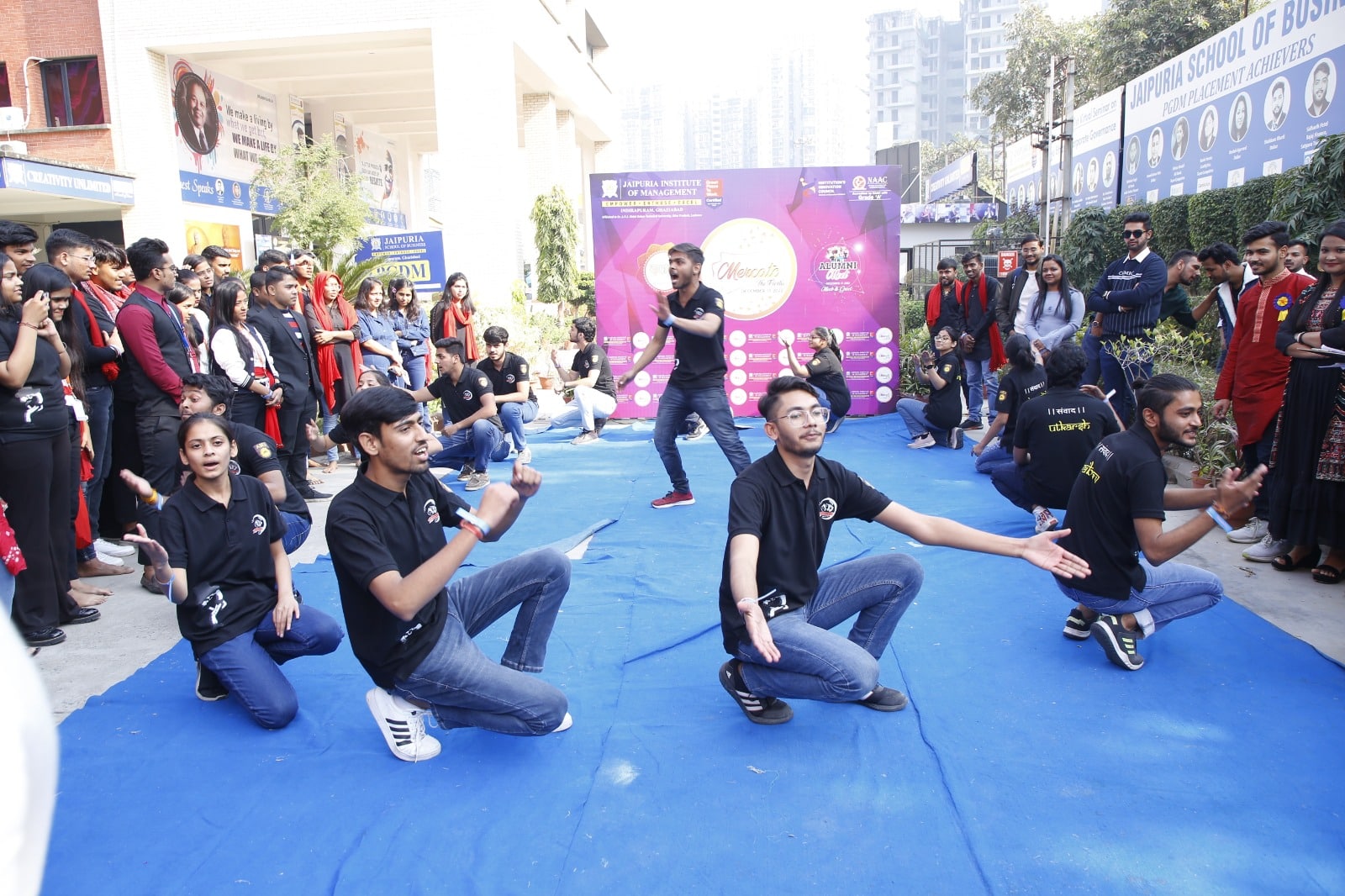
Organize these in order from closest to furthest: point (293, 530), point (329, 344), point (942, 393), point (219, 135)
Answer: point (293, 530) → point (329, 344) → point (942, 393) → point (219, 135)

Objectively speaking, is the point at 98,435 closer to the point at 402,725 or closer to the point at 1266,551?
the point at 402,725

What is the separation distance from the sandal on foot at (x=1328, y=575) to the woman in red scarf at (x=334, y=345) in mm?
6475

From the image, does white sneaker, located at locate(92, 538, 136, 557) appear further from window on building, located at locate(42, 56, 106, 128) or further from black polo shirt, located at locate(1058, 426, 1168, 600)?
window on building, located at locate(42, 56, 106, 128)

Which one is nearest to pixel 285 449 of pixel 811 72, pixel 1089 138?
pixel 1089 138

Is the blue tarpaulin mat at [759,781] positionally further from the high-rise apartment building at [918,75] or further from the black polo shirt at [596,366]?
the high-rise apartment building at [918,75]

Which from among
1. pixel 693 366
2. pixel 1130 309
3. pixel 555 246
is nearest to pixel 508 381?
pixel 693 366

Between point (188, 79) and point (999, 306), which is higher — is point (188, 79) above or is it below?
above

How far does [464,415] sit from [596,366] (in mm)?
2685

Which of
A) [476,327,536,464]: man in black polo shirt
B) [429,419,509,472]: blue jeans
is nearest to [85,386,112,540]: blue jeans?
[429,419,509,472]: blue jeans

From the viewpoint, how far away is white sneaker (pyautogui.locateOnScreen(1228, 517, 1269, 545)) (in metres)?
4.99

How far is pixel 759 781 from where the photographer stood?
9.13 feet

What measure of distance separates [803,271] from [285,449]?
19.6 feet

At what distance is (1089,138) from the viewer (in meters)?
19.8

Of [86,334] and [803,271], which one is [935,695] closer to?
[86,334]
